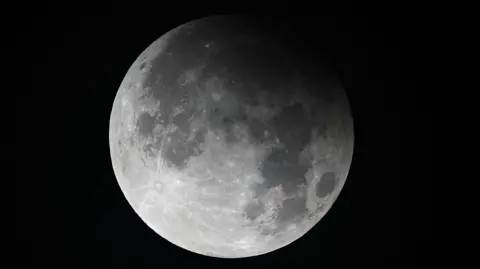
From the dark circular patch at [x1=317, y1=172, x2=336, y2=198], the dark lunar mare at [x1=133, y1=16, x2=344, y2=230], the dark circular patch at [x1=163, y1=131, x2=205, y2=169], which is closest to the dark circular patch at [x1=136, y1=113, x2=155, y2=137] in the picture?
the dark lunar mare at [x1=133, y1=16, x2=344, y2=230]

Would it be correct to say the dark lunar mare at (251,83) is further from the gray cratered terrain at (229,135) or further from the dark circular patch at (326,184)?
the dark circular patch at (326,184)

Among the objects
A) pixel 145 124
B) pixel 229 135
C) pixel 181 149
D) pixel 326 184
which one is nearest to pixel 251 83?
pixel 229 135

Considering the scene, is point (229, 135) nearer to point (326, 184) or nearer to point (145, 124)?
point (145, 124)

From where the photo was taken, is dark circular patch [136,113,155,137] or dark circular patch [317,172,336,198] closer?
dark circular patch [136,113,155,137]

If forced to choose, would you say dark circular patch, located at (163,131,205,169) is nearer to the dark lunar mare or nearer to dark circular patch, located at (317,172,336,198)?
the dark lunar mare

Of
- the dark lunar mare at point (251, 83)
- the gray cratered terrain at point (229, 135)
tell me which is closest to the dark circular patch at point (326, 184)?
the gray cratered terrain at point (229, 135)

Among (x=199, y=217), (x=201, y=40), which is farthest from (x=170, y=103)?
(x=199, y=217)

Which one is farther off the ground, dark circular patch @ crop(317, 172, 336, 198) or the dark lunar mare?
the dark lunar mare
